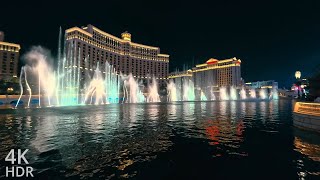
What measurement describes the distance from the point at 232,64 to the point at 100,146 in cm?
17264

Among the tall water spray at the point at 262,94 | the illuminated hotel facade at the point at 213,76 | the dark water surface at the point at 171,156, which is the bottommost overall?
the dark water surface at the point at 171,156

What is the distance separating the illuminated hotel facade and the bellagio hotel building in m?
29.1

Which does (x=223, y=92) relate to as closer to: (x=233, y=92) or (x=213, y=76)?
(x=233, y=92)

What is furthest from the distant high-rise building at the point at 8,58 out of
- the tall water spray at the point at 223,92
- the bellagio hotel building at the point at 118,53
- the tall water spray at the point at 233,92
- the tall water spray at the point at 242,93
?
the tall water spray at the point at 242,93

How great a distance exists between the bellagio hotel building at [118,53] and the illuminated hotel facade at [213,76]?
29076 mm

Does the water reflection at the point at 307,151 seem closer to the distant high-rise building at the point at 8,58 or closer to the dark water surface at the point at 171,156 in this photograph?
the dark water surface at the point at 171,156

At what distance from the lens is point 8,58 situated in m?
120

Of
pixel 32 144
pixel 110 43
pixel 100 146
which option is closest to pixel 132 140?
pixel 100 146

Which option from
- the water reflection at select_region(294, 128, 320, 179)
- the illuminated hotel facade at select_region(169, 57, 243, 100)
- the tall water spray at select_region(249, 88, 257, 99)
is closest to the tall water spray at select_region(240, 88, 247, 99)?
the tall water spray at select_region(249, 88, 257, 99)

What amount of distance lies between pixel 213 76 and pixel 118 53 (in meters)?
89.2

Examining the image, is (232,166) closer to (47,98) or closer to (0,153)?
(0,153)

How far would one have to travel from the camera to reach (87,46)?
119625mm

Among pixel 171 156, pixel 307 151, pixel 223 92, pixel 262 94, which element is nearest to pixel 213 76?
pixel 223 92

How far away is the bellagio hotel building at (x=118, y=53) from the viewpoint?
4567 inches
